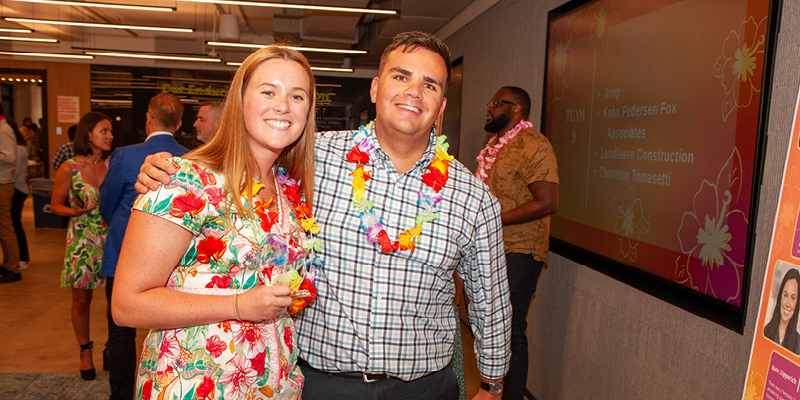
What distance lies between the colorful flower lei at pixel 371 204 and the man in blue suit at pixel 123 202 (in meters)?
1.67

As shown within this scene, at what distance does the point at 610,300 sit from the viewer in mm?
2795

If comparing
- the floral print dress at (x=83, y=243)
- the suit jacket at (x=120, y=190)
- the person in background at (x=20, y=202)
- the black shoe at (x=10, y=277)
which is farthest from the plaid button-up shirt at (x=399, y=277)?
the person in background at (x=20, y=202)

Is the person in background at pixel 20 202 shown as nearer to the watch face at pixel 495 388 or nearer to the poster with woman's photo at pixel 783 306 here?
the watch face at pixel 495 388

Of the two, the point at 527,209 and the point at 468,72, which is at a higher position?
the point at 468,72

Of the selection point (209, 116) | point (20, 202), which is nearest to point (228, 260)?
Answer: point (209, 116)

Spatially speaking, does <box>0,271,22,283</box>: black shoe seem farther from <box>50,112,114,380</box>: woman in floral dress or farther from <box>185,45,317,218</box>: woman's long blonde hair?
<box>185,45,317,218</box>: woman's long blonde hair

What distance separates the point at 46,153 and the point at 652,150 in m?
11.7

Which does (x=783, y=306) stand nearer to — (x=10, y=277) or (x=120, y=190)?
(x=120, y=190)

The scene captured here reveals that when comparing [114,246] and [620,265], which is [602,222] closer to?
[620,265]

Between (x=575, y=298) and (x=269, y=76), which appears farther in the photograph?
(x=575, y=298)

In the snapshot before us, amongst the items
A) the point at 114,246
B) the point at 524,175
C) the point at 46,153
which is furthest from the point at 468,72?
the point at 46,153

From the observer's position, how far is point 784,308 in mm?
1299

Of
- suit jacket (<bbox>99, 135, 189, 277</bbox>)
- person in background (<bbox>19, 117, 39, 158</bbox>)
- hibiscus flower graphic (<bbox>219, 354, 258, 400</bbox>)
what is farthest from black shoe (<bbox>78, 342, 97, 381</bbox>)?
person in background (<bbox>19, 117, 39, 158</bbox>)

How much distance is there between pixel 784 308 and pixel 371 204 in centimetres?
112
